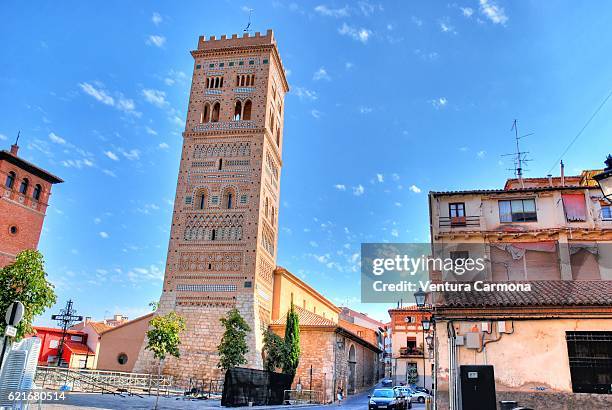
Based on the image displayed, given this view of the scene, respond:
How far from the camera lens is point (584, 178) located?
28844mm

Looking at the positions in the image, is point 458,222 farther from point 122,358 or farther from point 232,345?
point 122,358

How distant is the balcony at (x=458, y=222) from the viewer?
23.3 metres

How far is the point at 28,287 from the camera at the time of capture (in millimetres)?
15453

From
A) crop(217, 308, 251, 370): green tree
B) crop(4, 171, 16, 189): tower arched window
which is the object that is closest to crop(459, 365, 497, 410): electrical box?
crop(217, 308, 251, 370): green tree

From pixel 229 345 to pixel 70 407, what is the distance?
1176 cm

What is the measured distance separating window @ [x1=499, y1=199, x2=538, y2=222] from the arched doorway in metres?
21.0

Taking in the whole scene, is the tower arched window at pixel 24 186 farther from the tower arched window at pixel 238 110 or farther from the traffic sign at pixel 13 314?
the traffic sign at pixel 13 314

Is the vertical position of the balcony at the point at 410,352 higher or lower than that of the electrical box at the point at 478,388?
higher

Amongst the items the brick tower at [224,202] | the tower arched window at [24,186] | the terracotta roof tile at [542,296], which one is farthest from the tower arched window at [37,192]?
the terracotta roof tile at [542,296]

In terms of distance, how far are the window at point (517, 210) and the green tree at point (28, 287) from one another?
1983 cm

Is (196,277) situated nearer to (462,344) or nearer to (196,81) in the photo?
(196,81)

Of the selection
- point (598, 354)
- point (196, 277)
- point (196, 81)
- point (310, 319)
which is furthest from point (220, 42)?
point (598, 354)

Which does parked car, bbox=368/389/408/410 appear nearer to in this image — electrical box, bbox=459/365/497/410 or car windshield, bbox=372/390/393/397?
car windshield, bbox=372/390/393/397

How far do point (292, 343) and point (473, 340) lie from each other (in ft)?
62.5
